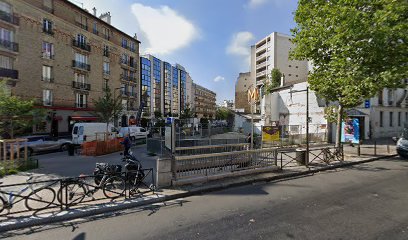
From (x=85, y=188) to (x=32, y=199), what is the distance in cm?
113

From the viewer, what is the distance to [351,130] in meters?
15.8

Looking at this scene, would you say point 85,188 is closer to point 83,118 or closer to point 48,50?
point 83,118

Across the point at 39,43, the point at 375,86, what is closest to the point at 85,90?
the point at 39,43

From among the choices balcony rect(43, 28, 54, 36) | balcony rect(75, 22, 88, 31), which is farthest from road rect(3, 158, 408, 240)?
balcony rect(75, 22, 88, 31)

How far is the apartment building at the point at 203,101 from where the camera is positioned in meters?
100

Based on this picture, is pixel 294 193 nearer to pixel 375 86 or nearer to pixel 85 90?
pixel 375 86

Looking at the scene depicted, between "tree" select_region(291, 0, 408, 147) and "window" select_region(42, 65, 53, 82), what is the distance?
1079 inches

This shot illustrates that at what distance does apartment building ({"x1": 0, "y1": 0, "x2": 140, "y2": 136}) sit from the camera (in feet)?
72.5

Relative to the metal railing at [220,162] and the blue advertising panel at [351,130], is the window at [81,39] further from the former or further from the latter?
the blue advertising panel at [351,130]

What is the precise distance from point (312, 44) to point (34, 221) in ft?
45.7

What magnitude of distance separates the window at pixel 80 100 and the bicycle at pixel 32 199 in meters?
26.7

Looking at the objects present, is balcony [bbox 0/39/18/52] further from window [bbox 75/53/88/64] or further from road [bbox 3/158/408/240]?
road [bbox 3/158/408/240]

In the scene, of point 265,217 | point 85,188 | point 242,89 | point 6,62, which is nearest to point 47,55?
point 6,62

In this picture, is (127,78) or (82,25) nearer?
(82,25)
